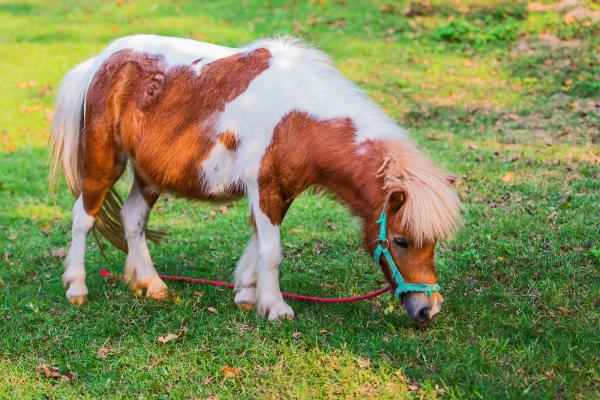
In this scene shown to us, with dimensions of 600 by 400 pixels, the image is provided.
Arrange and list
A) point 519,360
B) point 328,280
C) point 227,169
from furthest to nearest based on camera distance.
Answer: point 328,280
point 227,169
point 519,360

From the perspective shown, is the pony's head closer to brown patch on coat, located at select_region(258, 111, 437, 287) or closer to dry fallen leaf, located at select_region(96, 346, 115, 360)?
brown patch on coat, located at select_region(258, 111, 437, 287)

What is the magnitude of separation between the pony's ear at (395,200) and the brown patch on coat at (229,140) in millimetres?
1243

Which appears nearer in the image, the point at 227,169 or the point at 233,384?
the point at 233,384

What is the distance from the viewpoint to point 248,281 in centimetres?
550

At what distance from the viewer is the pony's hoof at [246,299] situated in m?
5.48

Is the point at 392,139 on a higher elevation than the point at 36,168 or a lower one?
higher

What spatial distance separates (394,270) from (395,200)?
1.51ft

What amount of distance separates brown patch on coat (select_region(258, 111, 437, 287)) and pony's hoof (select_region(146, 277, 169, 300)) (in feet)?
4.36

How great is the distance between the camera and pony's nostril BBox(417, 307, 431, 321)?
452 centimetres

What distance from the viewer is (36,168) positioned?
9.85 meters

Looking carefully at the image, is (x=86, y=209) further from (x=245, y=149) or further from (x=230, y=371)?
(x=230, y=371)

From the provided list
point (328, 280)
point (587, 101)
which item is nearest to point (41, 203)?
point (328, 280)

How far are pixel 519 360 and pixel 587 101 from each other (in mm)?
7090

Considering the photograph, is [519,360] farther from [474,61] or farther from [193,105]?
[474,61]
